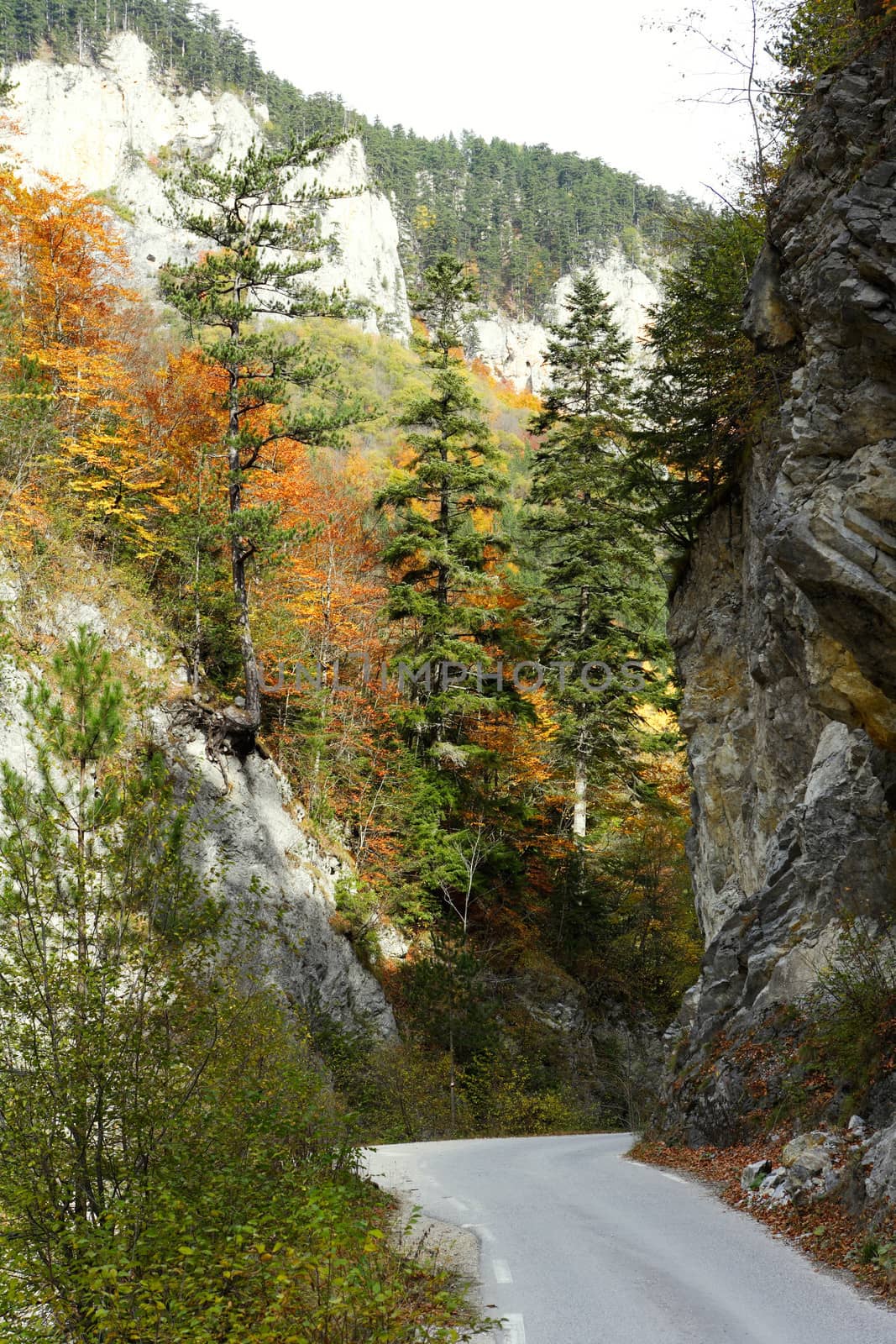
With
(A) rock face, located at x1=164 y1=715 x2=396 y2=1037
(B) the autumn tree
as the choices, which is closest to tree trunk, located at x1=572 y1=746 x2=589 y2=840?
(A) rock face, located at x1=164 y1=715 x2=396 y2=1037

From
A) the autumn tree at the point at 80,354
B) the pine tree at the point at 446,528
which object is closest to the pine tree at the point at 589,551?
the pine tree at the point at 446,528

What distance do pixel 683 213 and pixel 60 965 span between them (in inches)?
709

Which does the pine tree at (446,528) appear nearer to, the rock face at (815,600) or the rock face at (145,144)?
the rock face at (815,600)

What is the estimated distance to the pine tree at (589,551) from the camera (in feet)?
88.2

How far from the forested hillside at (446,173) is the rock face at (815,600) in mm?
92789

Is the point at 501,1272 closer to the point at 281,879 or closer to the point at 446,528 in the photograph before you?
the point at 281,879

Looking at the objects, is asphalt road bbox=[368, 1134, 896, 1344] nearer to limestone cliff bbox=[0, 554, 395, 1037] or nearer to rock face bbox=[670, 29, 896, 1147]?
rock face bbox=[670, 29, 896, 1147]

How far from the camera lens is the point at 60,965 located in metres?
6.00

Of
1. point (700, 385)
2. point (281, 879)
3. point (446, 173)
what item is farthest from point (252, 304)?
point (446, 173)

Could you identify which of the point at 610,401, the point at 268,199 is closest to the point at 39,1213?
the point at 268,199

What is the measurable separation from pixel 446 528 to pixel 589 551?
4.25 m

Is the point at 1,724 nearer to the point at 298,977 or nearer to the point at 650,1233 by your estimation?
the point at 298,977

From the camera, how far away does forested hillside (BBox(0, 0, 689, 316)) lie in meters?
96.4

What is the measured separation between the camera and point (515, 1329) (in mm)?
5863
